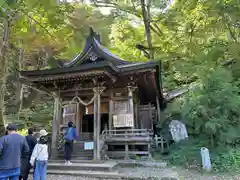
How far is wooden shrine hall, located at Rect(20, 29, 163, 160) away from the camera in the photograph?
8.84 meters

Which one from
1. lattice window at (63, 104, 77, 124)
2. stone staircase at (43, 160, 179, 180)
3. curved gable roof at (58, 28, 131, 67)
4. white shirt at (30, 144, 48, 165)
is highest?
curved gable roof at (58, 28, 131, 67)

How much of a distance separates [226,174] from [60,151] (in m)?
7.01

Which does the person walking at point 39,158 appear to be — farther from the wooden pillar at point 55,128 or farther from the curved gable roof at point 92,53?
the curved gable roof at point 92,53

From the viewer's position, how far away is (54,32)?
935 centimetres

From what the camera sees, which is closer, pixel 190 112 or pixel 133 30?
pixel 190 112

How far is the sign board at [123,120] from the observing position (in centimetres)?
1022

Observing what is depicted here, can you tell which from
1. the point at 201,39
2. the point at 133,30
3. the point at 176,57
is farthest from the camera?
the point at 133,30

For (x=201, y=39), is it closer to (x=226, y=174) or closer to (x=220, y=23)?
(x=220, y=23)

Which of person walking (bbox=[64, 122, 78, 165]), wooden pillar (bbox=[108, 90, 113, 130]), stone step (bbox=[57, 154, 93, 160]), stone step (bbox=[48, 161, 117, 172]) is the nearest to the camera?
stone step (bbox=[48, 161, 117, 172])

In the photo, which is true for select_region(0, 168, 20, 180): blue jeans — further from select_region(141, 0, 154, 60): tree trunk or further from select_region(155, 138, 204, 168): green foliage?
select_region(141, 0, 154, 60): tree trunk

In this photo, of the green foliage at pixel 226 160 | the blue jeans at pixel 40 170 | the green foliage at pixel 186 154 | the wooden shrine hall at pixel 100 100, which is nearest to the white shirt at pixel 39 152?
the blue jeans at pixel 40 170

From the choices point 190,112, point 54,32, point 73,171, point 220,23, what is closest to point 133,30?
point 220,23

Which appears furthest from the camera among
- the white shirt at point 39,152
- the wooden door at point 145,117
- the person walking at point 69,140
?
the wooden door at point 145,117

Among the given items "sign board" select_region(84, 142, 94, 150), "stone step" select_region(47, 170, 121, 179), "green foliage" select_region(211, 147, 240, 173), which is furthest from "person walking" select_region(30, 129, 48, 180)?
"green foliage" select_region(211, 147, 240, 173)
